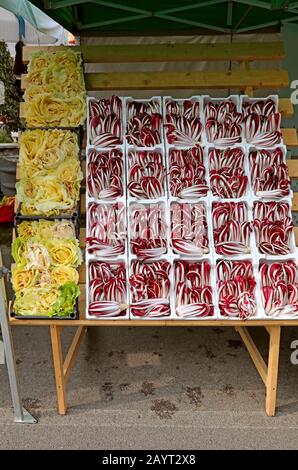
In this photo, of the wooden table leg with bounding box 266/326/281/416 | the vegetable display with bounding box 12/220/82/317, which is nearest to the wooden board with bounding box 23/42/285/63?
the vegetable display with bounding box 12/220/82/317

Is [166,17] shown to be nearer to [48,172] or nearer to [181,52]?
[181,52]

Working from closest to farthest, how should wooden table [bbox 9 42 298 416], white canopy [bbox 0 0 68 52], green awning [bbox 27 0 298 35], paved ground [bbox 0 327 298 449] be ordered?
paved ground [bbox 0 327 298 449] → wooden table [bbox 9 42 298 416] → white canopy [bbox 0 0 68 52] → green awning [bbox 27 0 298 35]

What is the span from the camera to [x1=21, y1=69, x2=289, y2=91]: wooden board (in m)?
3.08

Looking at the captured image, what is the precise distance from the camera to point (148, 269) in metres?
2.75

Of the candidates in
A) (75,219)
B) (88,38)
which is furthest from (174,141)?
(88,38)

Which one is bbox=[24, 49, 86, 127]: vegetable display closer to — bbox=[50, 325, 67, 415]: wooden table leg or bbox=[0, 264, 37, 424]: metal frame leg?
bbox=[0, 264, 37, 424]: metal frame leg

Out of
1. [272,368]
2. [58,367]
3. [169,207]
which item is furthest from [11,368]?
[272,368]

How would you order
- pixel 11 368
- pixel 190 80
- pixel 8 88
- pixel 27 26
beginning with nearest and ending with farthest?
pixel 11 368
pixel 190 80
pixel 8 88
pixel 27 26

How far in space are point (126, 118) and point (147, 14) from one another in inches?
60.0

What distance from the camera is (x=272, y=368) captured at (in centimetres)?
285

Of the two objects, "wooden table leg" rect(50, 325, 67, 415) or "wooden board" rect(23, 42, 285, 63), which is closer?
"wooden table leg" rect(50, 325, 67, 415)

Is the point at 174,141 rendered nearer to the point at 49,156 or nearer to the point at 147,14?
the point at 49,156

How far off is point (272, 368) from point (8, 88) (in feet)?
26.3

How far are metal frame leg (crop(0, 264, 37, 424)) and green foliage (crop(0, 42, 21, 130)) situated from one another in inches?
287
